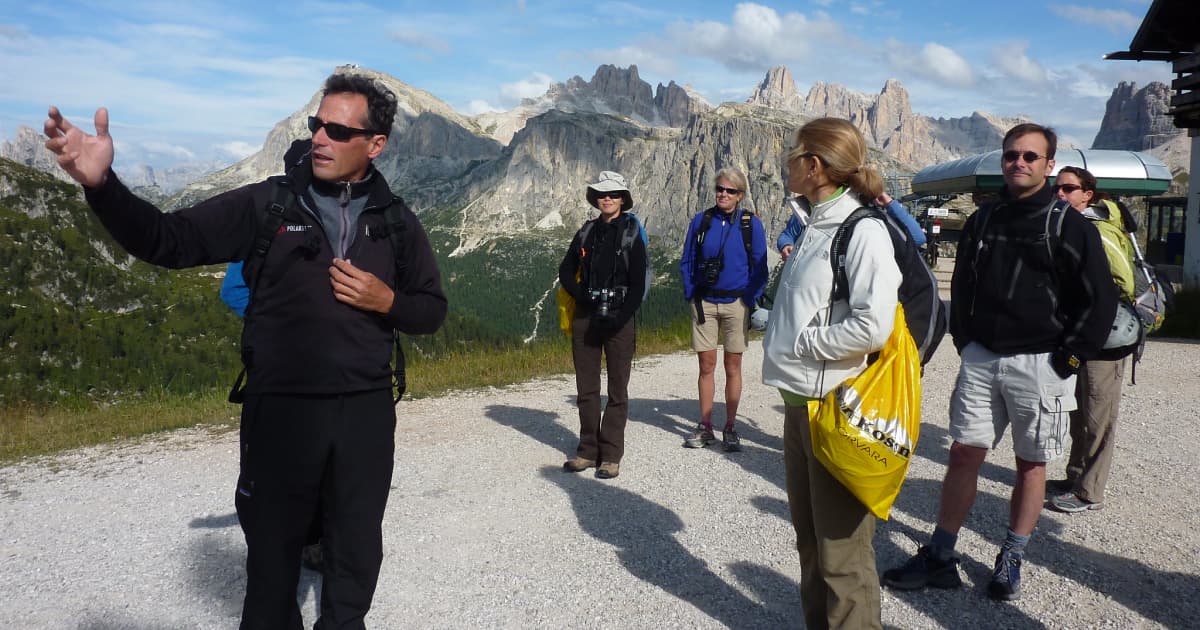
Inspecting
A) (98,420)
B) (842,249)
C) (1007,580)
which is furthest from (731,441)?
(98,420)

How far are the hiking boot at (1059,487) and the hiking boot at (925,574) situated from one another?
6.24ft

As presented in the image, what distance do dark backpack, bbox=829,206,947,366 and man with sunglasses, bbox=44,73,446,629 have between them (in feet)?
5.01

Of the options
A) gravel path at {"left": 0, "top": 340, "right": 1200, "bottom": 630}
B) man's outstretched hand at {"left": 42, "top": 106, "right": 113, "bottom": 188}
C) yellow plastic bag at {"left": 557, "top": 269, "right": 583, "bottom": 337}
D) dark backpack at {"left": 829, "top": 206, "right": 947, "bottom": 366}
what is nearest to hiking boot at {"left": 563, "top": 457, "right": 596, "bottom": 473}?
gravel path at {"left": 0, "top": 340, "right": 1200, "bottom": 630}

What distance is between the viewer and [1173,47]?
2016cm

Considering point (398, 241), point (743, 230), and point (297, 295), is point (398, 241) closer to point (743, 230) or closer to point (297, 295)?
point (297, 295)

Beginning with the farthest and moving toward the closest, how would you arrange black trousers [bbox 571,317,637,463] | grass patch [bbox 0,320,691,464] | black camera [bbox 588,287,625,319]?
grass patch [bbox 0,320,691,464], black trousers [bbox 571,317,637,463], black camera [bbox 588,287,625,319]

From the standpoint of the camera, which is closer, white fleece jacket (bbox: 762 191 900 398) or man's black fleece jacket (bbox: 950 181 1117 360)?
white fleece jacket (bbox: 762 191 900 398)

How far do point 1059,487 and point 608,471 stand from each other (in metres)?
3.29

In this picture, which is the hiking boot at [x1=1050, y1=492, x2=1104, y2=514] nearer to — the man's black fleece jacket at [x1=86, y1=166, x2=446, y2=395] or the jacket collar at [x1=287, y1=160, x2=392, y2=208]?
the man's black fleece jacket at [x1=86, y1=166, x2=446, y2=395]

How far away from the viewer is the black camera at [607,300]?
5.87 m

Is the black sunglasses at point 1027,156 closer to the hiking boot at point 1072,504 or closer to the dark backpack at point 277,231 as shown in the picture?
the hiking boot at point 1072,504

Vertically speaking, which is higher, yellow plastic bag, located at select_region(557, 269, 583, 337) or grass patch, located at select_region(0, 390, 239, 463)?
yellow plastic bag, located at select_region(557, 269, 583, 337)

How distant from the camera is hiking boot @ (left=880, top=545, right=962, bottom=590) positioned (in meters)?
3.94

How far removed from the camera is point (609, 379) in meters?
6.09
